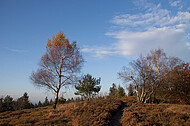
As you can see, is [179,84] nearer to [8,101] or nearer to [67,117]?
[67,117]

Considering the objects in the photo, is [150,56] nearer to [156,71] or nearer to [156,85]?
[156,71]

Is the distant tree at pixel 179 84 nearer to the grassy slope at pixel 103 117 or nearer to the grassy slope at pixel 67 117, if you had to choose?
the grassy slope at pixel 103 117

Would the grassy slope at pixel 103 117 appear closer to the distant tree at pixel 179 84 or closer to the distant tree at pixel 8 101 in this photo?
the distant tree at pixel 179 84

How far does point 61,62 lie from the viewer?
16766 mm

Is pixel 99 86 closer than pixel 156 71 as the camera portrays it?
No

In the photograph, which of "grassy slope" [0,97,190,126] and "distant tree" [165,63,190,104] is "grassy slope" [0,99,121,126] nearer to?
"grassy slope" [0,97,190,126]

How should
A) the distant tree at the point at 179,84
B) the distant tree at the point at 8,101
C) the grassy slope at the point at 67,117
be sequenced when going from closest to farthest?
the grassy slope at the point at 67,117 → the distant tree at the point at 179,84 → the distant tree at the point at 8,101

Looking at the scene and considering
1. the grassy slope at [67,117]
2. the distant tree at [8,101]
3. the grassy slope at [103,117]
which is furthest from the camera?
the distant tree at [8,101]

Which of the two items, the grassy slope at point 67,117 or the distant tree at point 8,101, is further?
the distant tree at point 8,101

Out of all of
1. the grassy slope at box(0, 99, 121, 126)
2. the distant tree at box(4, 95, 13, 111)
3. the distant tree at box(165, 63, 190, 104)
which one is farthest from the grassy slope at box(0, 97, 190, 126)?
the distant tree at box(4, 95, 13, 111)

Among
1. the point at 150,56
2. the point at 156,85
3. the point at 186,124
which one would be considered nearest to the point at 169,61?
the point at 150,56

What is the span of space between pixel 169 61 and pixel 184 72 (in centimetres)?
642

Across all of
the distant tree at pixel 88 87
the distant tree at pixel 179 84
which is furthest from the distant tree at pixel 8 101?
the distant tree at pixel 179 84

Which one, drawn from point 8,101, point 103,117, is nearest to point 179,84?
point 103,117
